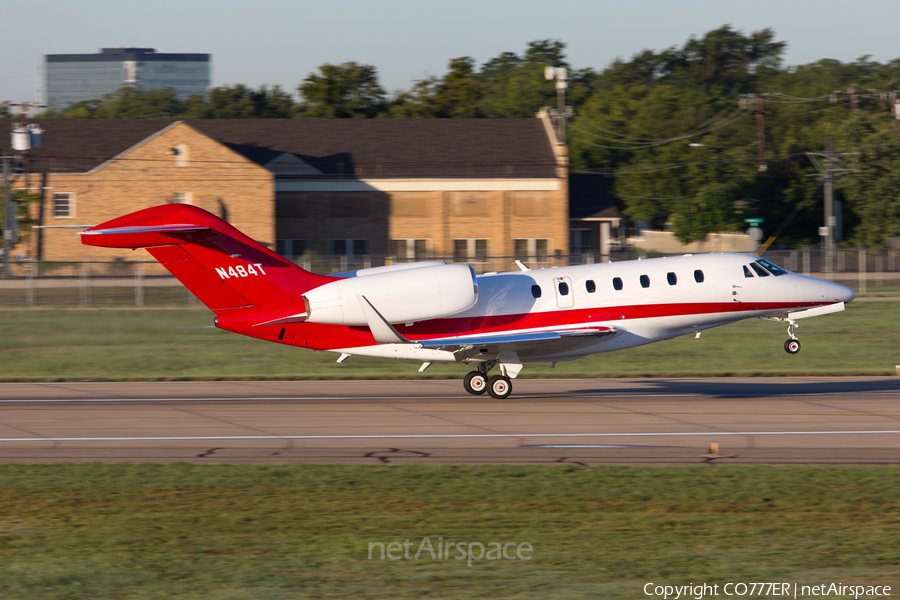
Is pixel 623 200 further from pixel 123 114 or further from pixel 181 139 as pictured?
pixel 123 114

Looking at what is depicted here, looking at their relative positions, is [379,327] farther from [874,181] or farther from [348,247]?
[874,181]

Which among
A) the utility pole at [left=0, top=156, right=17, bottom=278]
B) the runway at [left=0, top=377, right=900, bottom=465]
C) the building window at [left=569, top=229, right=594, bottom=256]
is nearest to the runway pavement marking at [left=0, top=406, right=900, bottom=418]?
the runway at [left=0, top=377, right=900, bottom=465]

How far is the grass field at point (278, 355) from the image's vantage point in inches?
1115

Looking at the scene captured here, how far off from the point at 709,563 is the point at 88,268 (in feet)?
160

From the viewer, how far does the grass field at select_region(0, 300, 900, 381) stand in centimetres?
2831

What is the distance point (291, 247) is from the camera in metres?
69.3

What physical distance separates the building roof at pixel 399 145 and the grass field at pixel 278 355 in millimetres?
34404

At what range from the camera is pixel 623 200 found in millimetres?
88812

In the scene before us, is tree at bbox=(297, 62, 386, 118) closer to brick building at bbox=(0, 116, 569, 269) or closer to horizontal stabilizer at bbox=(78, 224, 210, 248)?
brick building at bbox=(0, 116, 569, 269)

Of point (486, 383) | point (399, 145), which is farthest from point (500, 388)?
point (399, 145)

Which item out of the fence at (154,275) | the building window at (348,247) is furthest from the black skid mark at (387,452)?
the building window at (348,247)

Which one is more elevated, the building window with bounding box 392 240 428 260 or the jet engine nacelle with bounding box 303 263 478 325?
the building window with bounding box 392 240 428 260

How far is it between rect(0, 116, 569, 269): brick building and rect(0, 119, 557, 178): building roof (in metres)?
0.11

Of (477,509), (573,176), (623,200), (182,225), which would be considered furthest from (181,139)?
(477,509)
